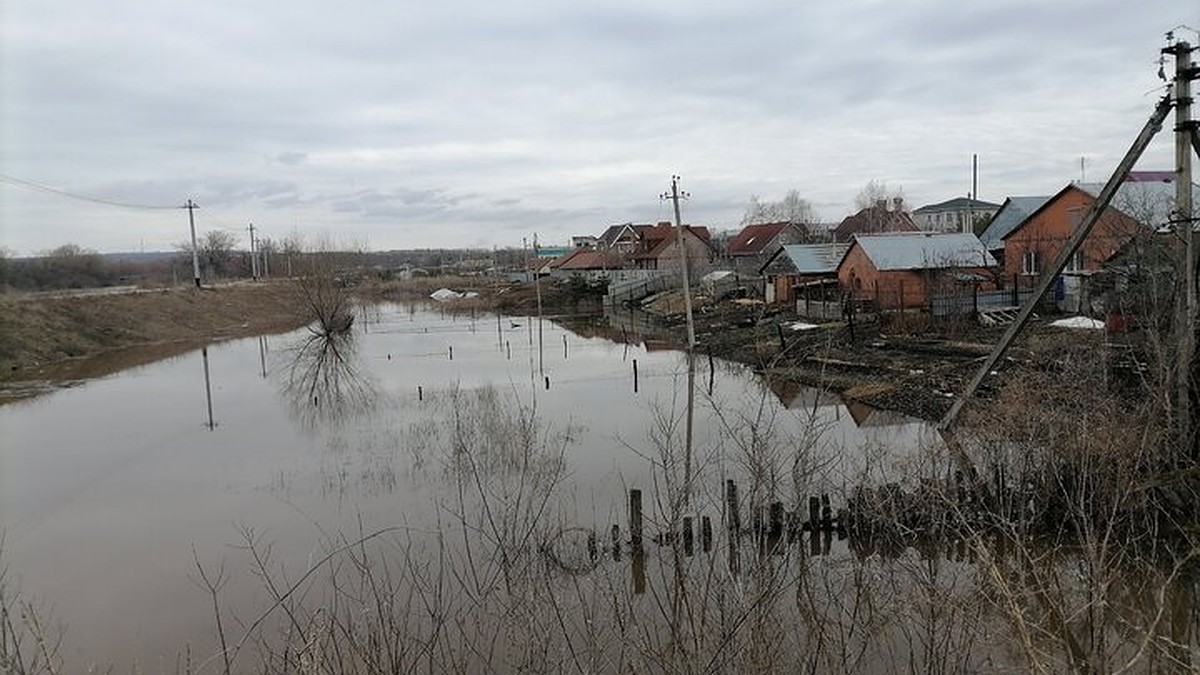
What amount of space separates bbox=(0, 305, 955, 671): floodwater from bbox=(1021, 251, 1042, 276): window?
1247 centimetres

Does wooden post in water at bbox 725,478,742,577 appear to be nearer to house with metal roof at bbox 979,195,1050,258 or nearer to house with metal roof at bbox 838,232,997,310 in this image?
house with metal roof at bbox 838,232,997,310

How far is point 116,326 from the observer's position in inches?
1516

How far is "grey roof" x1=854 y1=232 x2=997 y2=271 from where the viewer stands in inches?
1173

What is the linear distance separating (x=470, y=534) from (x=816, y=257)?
28.5 m

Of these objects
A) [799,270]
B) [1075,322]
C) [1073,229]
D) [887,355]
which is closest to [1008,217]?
[799,270]

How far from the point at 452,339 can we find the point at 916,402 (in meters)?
25.7

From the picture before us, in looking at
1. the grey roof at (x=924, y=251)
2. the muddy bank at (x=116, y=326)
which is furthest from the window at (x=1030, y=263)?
the muddy bank at (x=116, y=326)

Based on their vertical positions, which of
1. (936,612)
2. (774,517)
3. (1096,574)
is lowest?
(774,517)

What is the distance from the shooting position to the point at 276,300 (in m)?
57.6

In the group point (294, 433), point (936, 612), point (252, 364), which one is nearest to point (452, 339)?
point (252, 364)

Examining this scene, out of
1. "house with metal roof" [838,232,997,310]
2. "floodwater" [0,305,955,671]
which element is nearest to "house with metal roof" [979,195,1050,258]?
"house with metal roof" [838,232,997,310]

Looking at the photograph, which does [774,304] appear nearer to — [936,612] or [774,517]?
[774,517]

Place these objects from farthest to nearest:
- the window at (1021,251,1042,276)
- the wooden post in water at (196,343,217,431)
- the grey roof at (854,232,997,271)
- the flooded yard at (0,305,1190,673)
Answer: the grey roof at (854,232,997,271), the window at (1021,251,1042,276), the wooden post in water at (196,343,217,431), the flooded yard at (0,305,1190,673)

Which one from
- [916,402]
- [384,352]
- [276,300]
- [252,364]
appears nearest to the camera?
[916,402]
